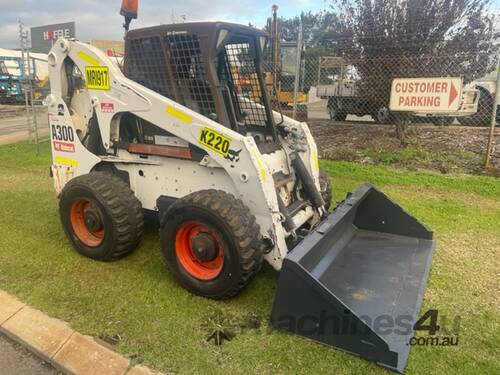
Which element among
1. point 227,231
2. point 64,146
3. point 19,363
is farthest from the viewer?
point 64,146

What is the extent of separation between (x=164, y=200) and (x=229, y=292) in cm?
105

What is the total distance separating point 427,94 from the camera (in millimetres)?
6887

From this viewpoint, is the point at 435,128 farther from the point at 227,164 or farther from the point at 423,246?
the point at 227,164

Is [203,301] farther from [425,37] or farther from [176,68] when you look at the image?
[425,37]

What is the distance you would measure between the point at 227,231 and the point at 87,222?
1.54 m

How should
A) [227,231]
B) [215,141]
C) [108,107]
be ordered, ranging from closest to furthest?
[227,231], [215,141], [108,107]

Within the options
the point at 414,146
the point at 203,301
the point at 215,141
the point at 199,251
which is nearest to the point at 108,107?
the point at 215,141

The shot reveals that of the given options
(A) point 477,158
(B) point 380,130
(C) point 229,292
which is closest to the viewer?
(C) point 229,292

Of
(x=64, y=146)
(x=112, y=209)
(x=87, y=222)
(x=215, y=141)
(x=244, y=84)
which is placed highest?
(x=244, y=84)

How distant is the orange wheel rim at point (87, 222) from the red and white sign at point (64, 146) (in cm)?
62

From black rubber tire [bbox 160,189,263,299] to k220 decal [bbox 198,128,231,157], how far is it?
1.03 ft

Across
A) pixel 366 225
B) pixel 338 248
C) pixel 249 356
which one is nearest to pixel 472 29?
pixel 366 225

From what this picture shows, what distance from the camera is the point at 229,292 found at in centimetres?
306

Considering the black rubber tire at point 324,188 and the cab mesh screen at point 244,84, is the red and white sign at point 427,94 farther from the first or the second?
the cab mesh screen at point 244,84
